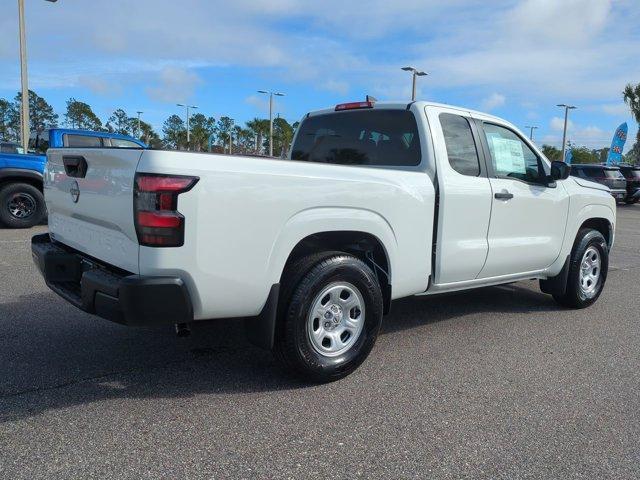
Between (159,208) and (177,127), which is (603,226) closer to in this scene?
(159,208)

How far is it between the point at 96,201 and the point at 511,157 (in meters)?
3.49

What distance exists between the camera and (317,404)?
3.30 m

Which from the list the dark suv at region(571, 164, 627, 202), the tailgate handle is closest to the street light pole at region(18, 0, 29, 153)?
the tailgate handle

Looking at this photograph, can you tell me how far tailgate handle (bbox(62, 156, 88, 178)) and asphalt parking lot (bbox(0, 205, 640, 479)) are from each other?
51.2 inches

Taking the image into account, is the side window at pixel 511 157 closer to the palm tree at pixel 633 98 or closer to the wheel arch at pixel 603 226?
the wheel arch at pixel 603 226

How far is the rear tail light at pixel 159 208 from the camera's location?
2791 mm

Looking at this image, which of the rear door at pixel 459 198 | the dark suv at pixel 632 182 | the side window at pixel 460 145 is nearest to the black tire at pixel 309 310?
the rear door at pixel 459 198

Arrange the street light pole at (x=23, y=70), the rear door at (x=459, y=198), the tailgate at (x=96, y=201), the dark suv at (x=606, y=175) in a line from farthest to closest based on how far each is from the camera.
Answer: the dark suv at (x=606, y=175), the street light pole at (x=23, y=70), the rear door at (x=459, y=198), the tailgate at (x=96, y=201)

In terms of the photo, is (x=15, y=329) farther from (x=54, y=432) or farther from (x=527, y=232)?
(x=527, y=232)

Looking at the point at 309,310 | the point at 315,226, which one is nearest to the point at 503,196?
the point at 315,226

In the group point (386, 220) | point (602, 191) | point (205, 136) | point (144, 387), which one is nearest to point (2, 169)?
point (144, 387)

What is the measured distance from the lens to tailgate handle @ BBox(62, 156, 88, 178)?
11.1 feet

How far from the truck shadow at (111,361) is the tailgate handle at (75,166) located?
4.00 ft

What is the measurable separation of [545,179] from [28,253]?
6.67 m
